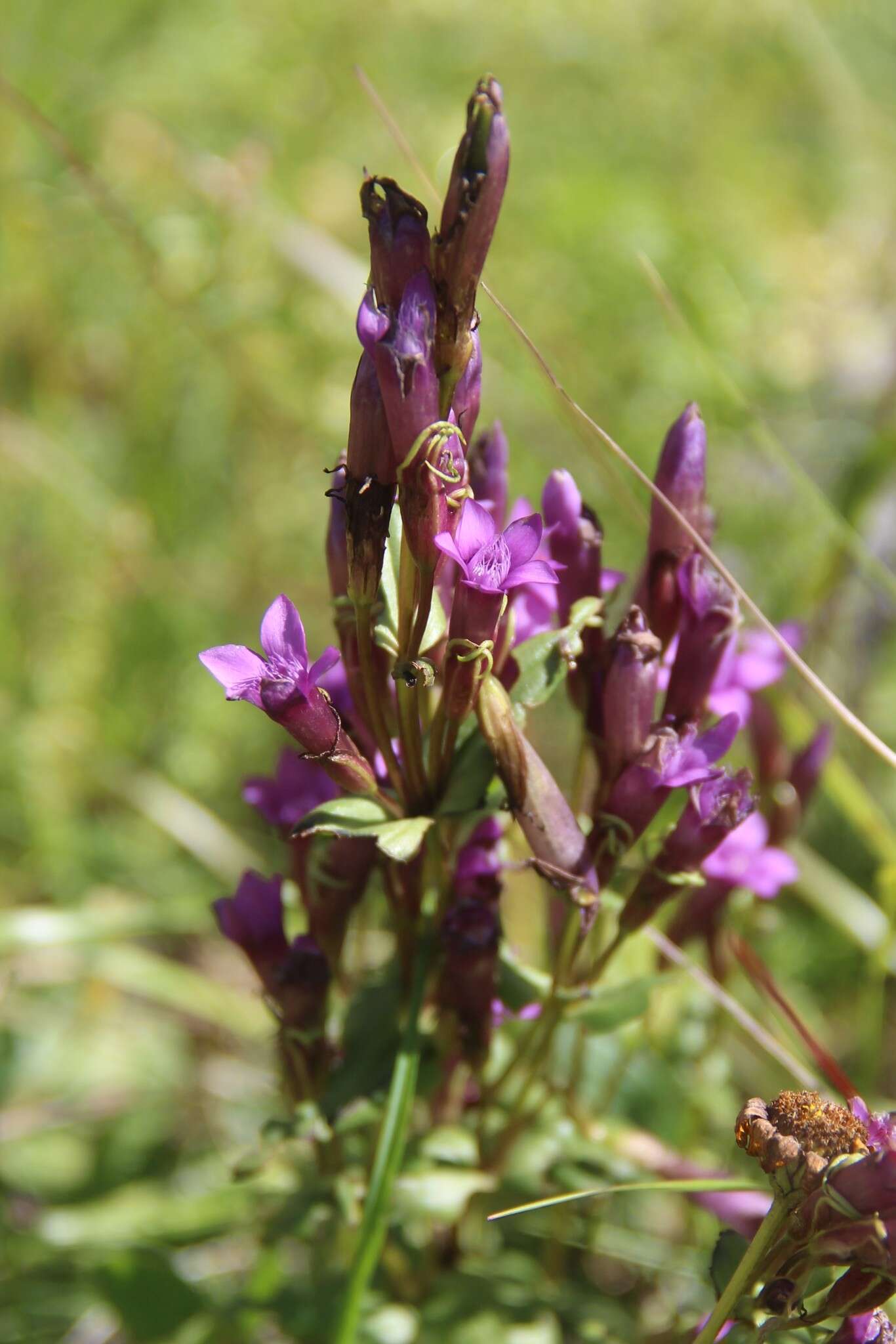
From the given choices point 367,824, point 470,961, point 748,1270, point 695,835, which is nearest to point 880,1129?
point 748,1270

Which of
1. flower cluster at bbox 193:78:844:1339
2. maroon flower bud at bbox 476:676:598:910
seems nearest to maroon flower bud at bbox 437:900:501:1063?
flower cluster at bbox 193:78:844:1339

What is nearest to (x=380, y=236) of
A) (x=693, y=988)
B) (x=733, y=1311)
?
(x=733, y=1311)

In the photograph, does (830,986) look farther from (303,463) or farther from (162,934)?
(303,463)

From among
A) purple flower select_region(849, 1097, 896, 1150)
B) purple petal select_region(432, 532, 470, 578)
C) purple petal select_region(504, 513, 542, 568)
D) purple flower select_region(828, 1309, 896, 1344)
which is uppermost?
purple petal select_region(432, 532, 470, 578)

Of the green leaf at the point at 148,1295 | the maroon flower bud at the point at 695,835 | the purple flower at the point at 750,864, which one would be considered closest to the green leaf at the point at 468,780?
the maroon flower bud at the point at 695,835

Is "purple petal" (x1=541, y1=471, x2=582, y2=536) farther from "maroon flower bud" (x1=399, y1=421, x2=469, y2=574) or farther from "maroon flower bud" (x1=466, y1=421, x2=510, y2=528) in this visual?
"maroon flower bud" (x1=399, y1=421, x2=469, y2=574)

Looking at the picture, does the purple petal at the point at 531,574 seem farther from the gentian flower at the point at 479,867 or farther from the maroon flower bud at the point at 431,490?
the gentian flower at the point at 479,867
